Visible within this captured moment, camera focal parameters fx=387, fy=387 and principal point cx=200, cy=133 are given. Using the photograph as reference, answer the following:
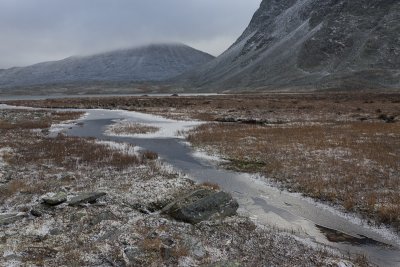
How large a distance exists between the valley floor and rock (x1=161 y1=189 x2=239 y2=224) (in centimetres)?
43

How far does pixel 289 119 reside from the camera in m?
51.0

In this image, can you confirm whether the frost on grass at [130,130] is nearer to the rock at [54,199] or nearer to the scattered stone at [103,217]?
the rock at [54,199]

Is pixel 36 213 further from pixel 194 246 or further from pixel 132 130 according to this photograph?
pixel 132 130

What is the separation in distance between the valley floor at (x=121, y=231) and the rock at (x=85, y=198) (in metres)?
0.06

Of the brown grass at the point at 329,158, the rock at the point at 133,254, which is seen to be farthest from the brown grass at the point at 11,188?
the brown grass at the point at 329,158

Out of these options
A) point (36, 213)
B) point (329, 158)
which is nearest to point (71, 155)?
point (36, 213)

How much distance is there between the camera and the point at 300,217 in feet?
51.8

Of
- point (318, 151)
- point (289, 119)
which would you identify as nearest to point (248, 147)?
point (318, 151)

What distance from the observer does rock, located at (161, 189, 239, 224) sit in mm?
14586

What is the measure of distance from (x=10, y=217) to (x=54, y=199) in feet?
5.69

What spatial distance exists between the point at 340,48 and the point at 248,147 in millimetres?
175312

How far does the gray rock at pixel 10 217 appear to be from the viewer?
1377cm

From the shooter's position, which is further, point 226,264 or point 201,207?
point 201,207

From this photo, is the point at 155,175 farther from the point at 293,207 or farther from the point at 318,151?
the point at 318,151
